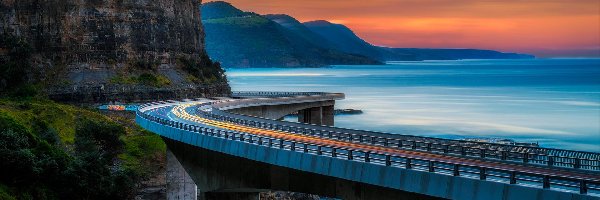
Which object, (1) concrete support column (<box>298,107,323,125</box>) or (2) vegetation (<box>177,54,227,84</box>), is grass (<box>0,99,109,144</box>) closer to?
(2) vegetation (<box>177,54,227,84</box>)

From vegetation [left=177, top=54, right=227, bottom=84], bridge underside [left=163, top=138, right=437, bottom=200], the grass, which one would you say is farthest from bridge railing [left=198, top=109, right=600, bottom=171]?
vegetation [left=177, top=54, right=227, bottom=84]

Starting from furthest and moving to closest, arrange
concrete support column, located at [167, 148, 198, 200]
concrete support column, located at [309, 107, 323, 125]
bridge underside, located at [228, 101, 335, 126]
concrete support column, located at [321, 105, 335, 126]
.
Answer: concrete support column, located at [321, 105, 335, 126] < concrete support column, located at [309, 107, 323, 125] < bridge underside, located at [228, 101, 335, 126] < concrete support column, located at [167, 148, 198, 200]

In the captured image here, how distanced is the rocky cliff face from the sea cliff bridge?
133ft

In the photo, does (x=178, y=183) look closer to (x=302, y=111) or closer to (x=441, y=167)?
(x=441, y=167)

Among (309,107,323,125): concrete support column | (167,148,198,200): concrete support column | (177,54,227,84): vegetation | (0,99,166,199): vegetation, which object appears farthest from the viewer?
(309,107,323,125): concrete support column

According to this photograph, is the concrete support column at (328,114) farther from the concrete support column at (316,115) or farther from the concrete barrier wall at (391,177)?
the concrete barrier wall at (391,177)

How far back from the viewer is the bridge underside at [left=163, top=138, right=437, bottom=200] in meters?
33.6

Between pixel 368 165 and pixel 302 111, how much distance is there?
7907cm

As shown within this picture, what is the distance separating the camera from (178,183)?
58.6m

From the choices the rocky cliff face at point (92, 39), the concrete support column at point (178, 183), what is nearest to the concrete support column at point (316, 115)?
the rocky cliff face at point (92, 39)

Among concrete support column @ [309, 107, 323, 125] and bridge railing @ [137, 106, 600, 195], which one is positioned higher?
bridge railing @ [137, 106, 600, 195]

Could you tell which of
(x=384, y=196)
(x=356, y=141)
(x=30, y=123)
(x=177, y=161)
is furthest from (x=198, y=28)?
(x=384, y=196)

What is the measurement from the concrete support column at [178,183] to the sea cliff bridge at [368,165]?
205 cm

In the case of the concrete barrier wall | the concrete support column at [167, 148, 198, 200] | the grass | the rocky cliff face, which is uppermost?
the rocky cliff face
